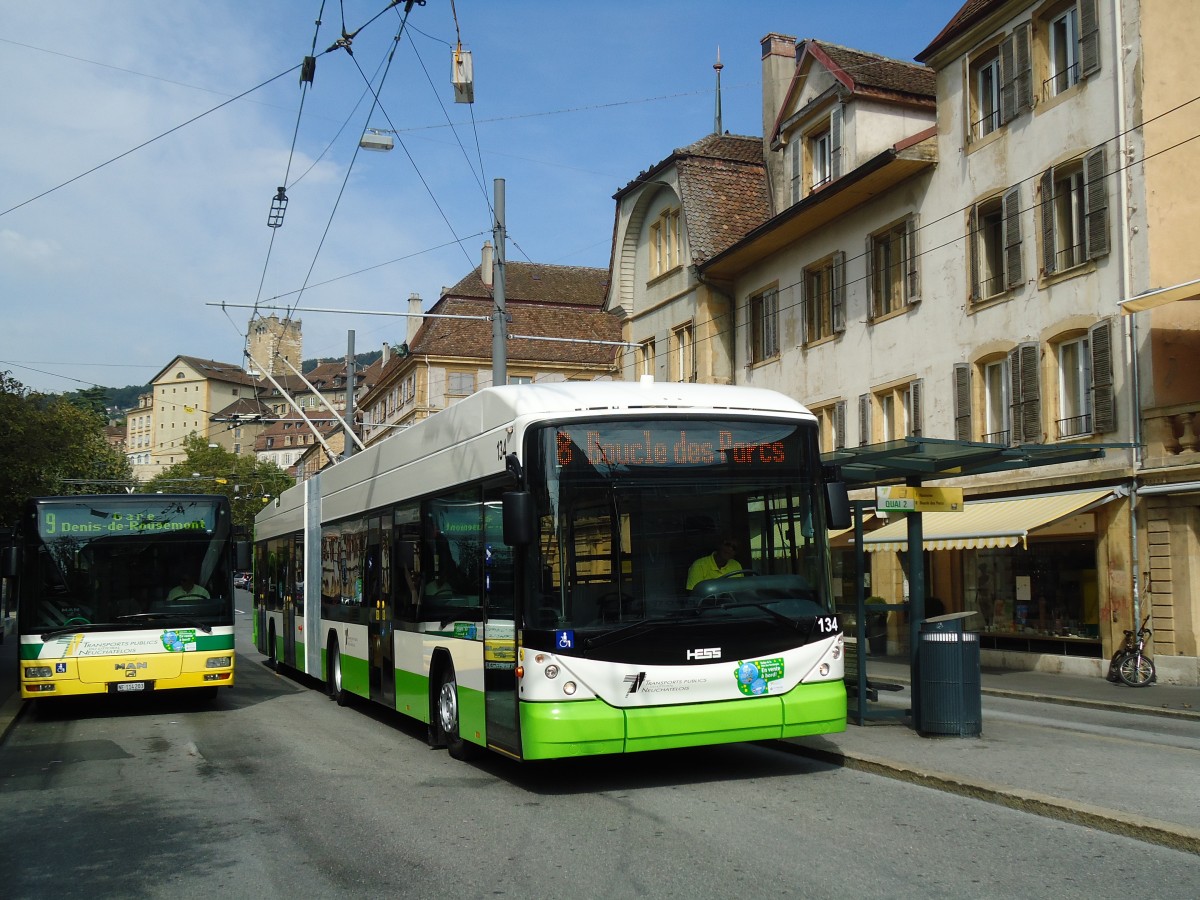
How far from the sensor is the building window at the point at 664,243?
35.0 m

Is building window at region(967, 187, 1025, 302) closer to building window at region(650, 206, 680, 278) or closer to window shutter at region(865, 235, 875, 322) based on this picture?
window shutter at region(865, 235, 875, 322)

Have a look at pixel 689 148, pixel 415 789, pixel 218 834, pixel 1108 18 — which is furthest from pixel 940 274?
pixel 218 834

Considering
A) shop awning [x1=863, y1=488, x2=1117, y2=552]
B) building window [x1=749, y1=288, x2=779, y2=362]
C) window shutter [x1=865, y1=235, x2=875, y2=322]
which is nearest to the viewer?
shop awning [x1=863, y1=488, x2=1117, y2=552]

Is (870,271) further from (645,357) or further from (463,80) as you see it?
(463,80)

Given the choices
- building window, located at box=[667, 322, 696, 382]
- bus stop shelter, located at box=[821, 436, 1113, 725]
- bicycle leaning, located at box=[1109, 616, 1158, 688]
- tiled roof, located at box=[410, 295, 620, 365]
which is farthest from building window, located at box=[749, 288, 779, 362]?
tiled roof, located at box=[410, 295, 620, 365]

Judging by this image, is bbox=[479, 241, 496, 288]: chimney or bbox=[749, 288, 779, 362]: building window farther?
bbox=[479, 241, 496, 288]: chimney

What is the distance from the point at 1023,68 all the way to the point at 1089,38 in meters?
1.73

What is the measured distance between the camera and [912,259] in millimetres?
25984

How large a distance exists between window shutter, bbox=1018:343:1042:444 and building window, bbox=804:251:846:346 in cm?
640

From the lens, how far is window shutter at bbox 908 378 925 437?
84.7 ft

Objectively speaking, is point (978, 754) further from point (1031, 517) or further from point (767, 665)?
point (1031, 517)

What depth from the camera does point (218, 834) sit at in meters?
8.12

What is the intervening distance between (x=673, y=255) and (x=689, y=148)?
2884 millimetres

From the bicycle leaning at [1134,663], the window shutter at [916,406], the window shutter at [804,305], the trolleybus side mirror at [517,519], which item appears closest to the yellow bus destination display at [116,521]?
the trolleybus side mirror at [517,519]
